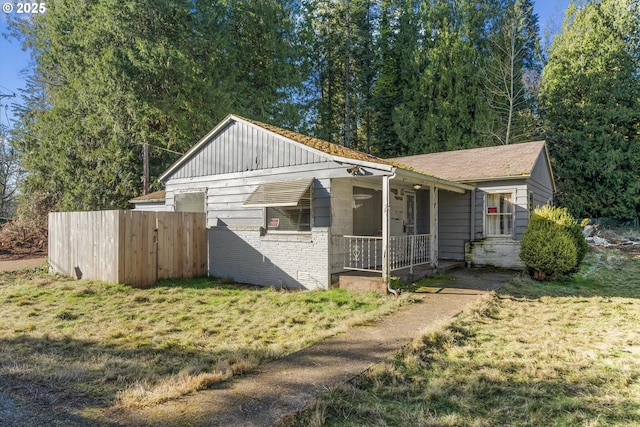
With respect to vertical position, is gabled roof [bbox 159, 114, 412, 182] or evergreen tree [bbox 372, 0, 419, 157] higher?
evergreen tree [bbox 372, 0, 419, 157]

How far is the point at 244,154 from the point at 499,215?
7.83 metres

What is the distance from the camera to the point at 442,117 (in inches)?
886

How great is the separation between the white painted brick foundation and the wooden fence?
63 centimetres

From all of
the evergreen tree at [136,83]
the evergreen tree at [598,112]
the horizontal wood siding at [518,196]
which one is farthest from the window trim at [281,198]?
the evergreen tree at [598,112]

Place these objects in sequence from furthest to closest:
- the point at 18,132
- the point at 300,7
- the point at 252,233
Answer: the point at 300,7 < the point at 18,132 < the point at 252,233

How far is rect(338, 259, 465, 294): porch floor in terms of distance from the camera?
7.66 meters

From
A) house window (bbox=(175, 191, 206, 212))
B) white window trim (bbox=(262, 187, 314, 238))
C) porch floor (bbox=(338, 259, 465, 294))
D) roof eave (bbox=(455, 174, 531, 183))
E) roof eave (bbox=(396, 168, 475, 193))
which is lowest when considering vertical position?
porch floor (bbox=(338, 259, 465, 294))

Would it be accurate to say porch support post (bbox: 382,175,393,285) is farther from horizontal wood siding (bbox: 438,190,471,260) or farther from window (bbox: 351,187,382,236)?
horizontal wood siding (bbox: 438,190,471,260)

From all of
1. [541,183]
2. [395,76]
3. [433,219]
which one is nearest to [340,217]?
[433,219]

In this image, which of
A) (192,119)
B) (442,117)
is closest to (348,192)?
(192,119)

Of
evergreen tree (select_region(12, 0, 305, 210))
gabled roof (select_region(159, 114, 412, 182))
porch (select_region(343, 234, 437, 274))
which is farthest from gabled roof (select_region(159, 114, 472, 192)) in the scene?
evergreen tree (select_region(12, 0, 305, 210))

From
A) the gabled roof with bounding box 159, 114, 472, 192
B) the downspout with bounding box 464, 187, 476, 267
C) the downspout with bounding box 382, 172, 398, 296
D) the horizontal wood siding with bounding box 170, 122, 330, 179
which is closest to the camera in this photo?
the downspout with bounding box 382, 172, 398, 296

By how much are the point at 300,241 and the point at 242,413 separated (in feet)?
19.2

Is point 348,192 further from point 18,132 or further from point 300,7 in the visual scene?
point 18,132
